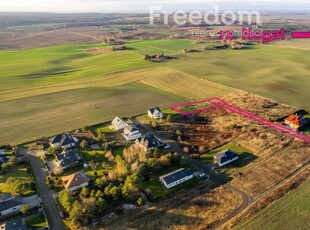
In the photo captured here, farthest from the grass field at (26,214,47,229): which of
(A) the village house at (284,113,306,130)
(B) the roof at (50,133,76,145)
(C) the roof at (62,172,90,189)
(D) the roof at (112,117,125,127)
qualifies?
(A) the village house at (284,113,306,130)

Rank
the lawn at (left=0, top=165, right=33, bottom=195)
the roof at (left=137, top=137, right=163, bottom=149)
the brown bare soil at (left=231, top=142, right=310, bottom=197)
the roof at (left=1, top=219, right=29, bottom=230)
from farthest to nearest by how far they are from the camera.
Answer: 1. the roof at (left=137, top=137, right=163, bottom=149)
2. the brown bare soil at (left=231, top=142, right=310, bottom=197)
3. the lawn at (left=0, top=165, right=33, bottom=195)
4. the roof at (left=1, top=219, right=29, bottom=230)

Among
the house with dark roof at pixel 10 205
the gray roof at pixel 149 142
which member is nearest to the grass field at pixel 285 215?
the gray roof at pixel 149 142

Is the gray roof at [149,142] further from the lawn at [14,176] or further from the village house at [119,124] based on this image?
the lawn at [14,176]

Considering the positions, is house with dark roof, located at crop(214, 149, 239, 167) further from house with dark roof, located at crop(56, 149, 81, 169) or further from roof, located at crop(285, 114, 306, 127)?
house with dark roof, located at crop(56, 149, 81, 169)

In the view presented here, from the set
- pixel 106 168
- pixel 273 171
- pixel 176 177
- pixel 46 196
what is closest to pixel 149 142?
pixel 106 168

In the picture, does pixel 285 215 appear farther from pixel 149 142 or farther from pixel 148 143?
pixel 149 142
